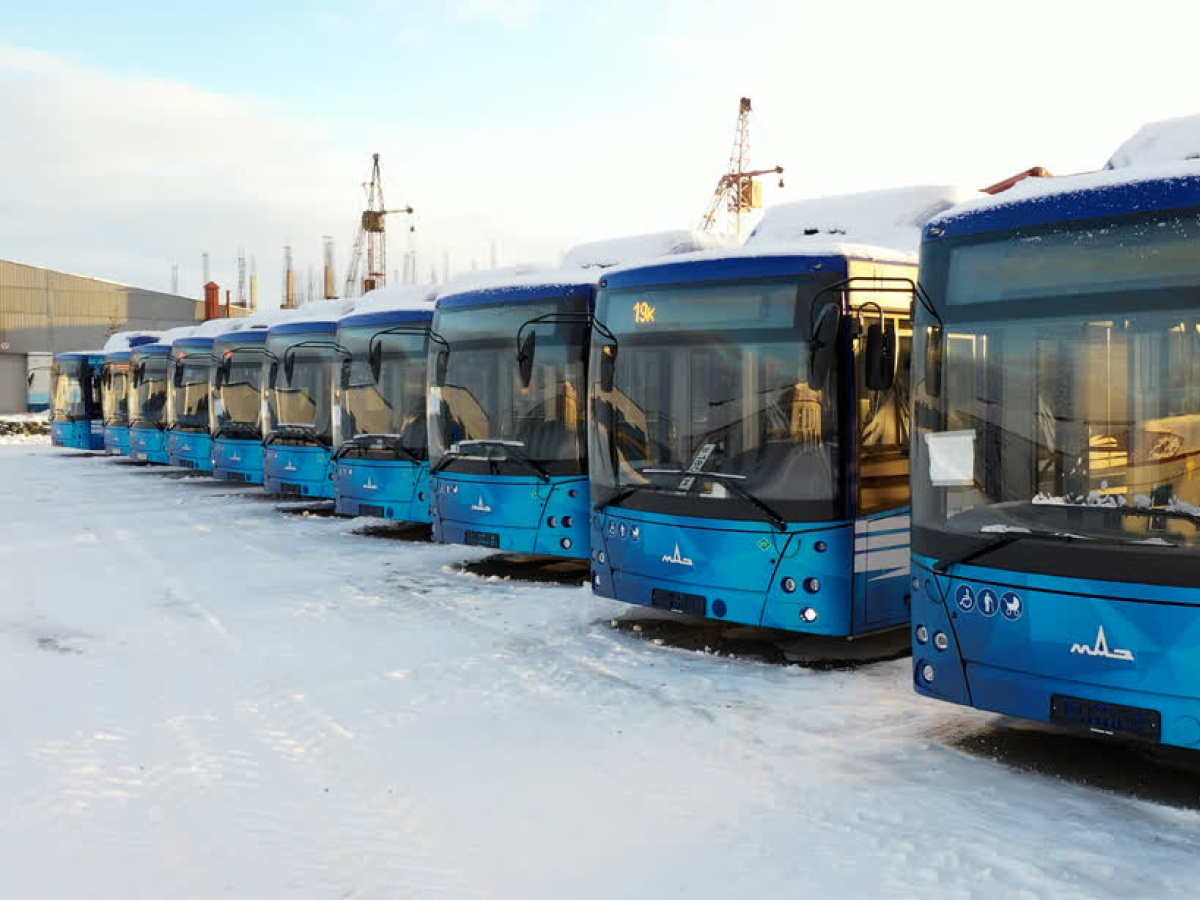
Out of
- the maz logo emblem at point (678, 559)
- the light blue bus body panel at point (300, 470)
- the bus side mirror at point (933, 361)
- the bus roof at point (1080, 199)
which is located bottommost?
the maz logo emblem at point (678, 559)

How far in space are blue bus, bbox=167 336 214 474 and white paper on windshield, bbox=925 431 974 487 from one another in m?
20.2

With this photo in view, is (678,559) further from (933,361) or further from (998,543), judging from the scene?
(998,543)

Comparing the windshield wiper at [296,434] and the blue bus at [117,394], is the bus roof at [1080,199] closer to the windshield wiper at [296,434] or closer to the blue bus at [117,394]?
the windshield wiper at [296,434]

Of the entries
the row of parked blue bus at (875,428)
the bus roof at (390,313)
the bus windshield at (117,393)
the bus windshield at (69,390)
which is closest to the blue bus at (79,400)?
the bus windshield at (69,390)

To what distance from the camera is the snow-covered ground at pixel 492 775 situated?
183 inches

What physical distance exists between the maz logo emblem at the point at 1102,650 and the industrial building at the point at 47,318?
64.2m

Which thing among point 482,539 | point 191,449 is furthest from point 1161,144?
point 191,449

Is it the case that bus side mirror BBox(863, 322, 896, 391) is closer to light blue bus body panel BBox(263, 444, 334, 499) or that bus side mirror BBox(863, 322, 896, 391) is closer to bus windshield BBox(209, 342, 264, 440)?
light blue bus body panel BBox(263, 444, 334, 499)

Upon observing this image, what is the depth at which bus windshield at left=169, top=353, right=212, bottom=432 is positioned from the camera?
79.1 ft

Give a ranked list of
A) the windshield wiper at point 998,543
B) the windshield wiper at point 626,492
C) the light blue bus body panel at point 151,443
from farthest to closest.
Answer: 1. the light blue bus body panel at point 151,443
2. the windshield wiper at point 626,492
3. the windshield wiper at point 998,543

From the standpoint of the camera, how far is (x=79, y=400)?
3331 centimetres

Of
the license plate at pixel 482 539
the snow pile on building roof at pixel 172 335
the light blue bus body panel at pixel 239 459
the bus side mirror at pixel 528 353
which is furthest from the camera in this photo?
the snow pile on building roof at pixel 172 335

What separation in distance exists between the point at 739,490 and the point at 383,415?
7462 mm

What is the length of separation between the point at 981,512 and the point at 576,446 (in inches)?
221
